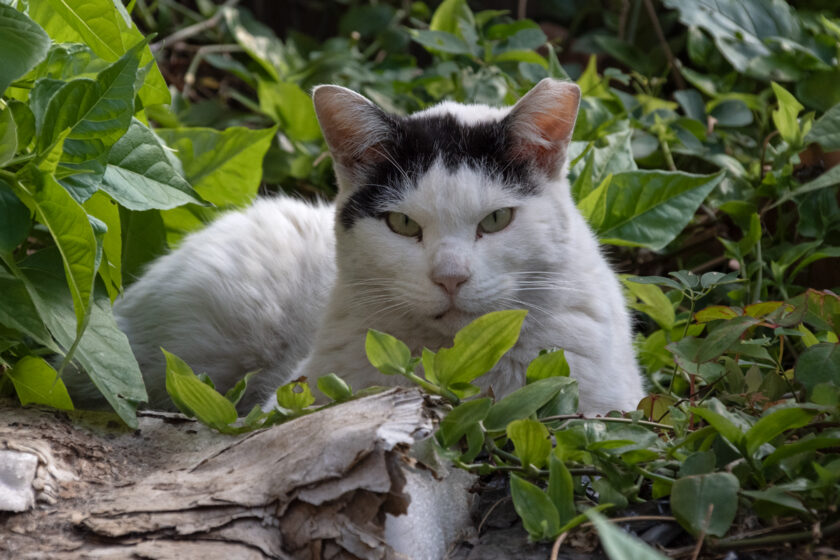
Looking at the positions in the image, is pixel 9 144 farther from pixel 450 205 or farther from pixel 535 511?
pixel 535 511

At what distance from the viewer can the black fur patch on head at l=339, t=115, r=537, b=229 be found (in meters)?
1.94

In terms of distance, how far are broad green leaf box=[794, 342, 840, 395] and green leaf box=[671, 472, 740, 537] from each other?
11.5 inches

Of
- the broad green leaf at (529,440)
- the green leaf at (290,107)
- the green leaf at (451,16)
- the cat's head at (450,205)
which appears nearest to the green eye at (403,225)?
the cat's head at (450,205)

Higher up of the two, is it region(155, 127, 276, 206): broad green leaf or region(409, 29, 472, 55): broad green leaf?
region(409, 29, 472, 55): broad green leaf

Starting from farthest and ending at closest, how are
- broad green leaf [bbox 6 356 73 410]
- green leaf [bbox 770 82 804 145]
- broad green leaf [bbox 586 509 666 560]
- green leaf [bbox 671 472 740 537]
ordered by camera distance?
green leaf [bbox 770 82 804 145] < broad green leaf [bbox 6 356 73 410] < green leaf [bbox 671 472 740 537] < broad green leaf [bbox 586 509 666 560]

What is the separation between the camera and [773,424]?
1.24 meters

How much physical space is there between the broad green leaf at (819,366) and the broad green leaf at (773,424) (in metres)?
0.13

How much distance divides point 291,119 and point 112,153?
1.48 m

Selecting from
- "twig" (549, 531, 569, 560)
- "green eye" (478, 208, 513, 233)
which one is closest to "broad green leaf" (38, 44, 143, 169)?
"green eye" (478, 208, 513, 233)

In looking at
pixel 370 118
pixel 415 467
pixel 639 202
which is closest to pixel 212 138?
pixel 370 118

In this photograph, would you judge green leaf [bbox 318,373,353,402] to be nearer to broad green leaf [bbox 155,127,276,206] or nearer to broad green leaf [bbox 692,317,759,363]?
broad green leaf [bbox 692,317,759,363]

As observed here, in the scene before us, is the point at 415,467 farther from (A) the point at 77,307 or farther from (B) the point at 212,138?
(B) the point at 212,138

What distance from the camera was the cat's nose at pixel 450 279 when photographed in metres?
1.73

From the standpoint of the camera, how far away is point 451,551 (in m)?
1.34
